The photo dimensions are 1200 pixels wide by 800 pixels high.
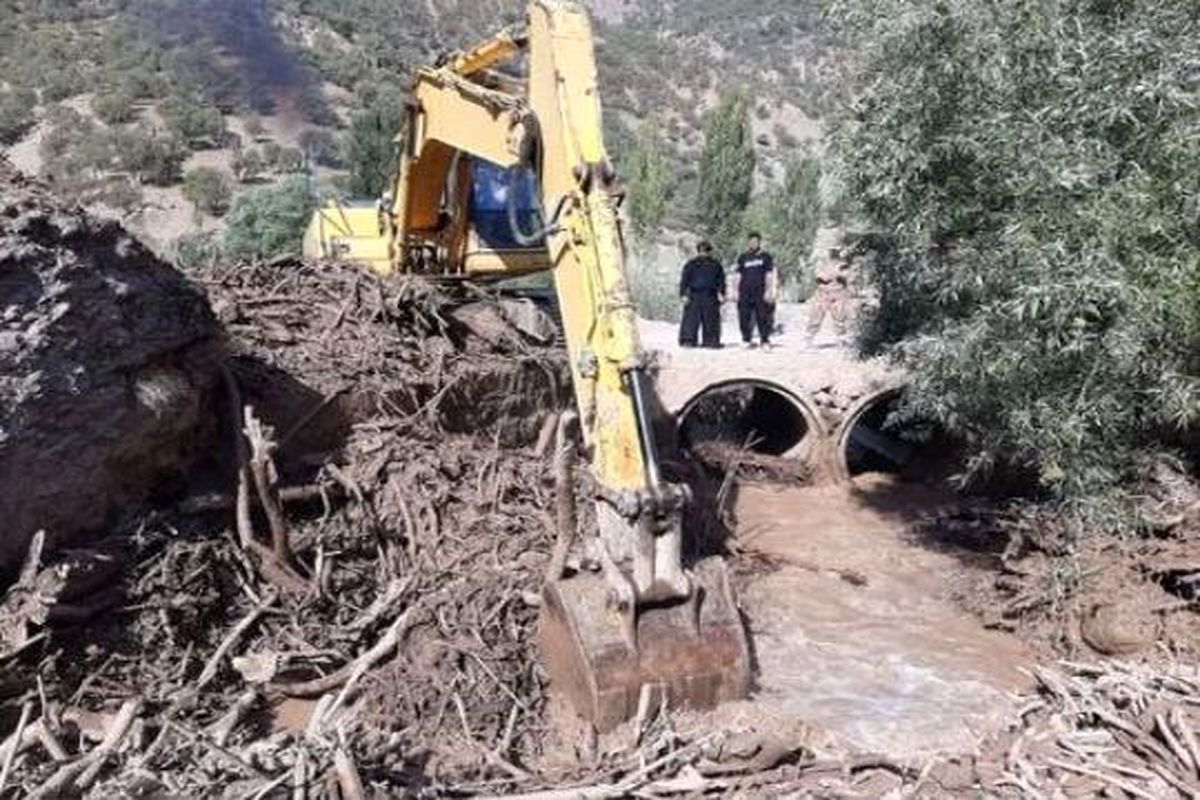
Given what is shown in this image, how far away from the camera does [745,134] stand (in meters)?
28.8

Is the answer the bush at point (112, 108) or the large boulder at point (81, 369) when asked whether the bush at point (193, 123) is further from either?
the large boulder at point (81, 369)

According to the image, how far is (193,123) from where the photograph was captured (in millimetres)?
30656

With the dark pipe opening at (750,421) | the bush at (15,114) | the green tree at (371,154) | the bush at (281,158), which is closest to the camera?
the dark pipe opening at (750,421)

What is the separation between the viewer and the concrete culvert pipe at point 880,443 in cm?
1171

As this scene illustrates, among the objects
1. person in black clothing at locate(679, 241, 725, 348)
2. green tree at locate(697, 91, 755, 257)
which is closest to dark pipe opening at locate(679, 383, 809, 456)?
person in black clothing at locate(679, 241, 725, 348)

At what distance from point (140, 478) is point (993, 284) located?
5.36m

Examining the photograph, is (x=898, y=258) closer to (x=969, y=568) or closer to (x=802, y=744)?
(x=969, y=568)

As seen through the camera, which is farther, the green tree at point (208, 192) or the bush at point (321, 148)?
the bush at point (321, 148)

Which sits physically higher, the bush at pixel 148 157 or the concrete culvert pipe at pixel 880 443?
the bush at pixel 148 157

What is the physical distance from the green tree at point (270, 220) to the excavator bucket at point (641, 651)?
593 inches

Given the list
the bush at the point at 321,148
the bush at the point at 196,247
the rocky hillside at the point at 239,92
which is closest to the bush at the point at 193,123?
the rocky hillside at the point at 239,92

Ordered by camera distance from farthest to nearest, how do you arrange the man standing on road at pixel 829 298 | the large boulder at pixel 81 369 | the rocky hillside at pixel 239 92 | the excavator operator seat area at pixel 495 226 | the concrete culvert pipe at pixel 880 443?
the rocky hillside at pixel 239 92, the man standing on road at pixel 829 298, the concrete culvert pipe at pixel 880 443, the excavator operator seat area at pixel 495 226, the large boulder at pixel 81 369

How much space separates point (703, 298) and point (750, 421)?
1516 mm

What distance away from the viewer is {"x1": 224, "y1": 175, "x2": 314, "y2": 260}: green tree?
66.1 ft
